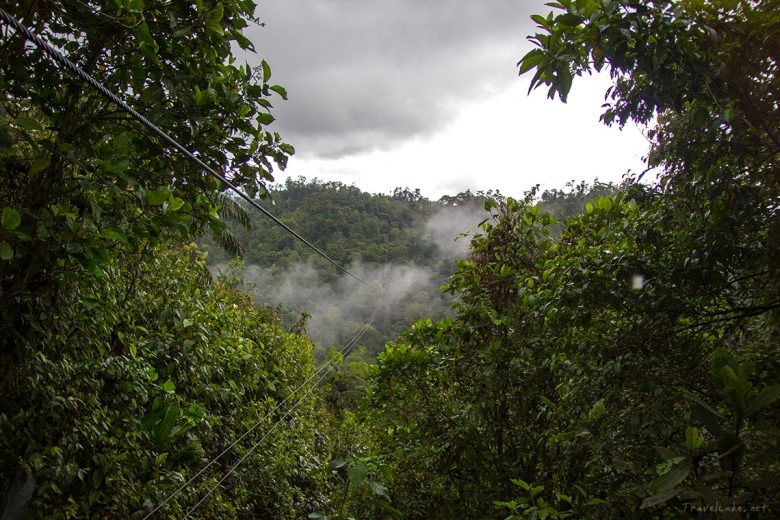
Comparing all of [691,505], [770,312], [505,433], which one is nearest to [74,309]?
[505,433]

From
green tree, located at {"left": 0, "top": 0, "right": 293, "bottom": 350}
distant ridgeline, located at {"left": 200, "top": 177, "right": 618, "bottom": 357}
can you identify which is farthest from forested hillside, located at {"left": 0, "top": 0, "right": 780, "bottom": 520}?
distant ridgeline, located at {"left": 200, "top": 177, "right": 618, "bottom": 357}

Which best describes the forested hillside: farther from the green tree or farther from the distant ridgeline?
the distant ridgeline

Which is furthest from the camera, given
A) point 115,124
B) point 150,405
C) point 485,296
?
point 150,405

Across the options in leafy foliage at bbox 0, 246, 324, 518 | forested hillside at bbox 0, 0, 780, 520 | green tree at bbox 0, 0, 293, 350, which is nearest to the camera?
forested hillside at bbox 0, 0, 780, 520

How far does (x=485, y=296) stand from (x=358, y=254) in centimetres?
2562

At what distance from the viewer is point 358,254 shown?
28.7 meters

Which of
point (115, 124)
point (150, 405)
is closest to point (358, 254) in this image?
point (150, 405)

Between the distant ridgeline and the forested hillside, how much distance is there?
17686 mm

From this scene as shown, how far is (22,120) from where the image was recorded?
1.58m

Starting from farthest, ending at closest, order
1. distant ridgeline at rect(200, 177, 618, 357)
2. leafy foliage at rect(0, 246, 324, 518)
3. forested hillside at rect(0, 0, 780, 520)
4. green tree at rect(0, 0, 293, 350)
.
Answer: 1. distant ridgeline at rect(200, 177, 618, 357)
2. leafy foliage at rect(0, 246, 324, 518)
3. green tree at rect(0, 0, 293, 350)
4. forested hillside at rect(0, 0, 780, 520)

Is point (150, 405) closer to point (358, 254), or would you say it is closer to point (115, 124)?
point (115, 124)

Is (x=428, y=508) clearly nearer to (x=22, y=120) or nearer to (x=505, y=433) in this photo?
(x=505, y=433)

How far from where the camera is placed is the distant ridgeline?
83.6 ft

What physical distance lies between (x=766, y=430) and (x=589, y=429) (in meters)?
0.89
